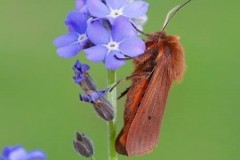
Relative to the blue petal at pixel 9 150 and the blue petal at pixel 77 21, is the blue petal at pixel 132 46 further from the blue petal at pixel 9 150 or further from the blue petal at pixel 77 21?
the blue petal at pixel 9 150

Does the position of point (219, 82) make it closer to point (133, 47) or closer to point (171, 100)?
point (171, 100)

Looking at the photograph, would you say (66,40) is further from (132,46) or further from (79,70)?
(132,46)

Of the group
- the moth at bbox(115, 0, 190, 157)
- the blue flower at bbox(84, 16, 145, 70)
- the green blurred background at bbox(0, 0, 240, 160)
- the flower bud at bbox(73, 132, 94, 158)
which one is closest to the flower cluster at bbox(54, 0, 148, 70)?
the blue flower at bbox(84, 16, 145, 70)

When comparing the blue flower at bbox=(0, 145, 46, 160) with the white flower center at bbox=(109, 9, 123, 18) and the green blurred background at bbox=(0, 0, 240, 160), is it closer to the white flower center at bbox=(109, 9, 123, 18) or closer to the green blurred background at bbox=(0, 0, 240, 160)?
the white flower center at bbox=(109, 9, 123, 18)

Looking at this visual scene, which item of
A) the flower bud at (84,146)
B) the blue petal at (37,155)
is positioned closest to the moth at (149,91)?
the flower bud at (84,146)

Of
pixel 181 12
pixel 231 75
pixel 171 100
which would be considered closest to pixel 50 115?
pixel 171 100

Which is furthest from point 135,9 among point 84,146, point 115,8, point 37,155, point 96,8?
point 37,155
